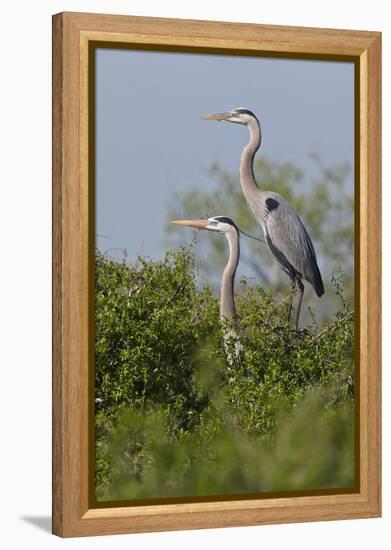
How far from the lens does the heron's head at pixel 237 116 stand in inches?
347

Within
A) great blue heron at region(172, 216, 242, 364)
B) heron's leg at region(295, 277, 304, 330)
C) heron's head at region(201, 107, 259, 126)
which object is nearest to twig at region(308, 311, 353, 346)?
heron's leg at region(295, 277, 304, 330)

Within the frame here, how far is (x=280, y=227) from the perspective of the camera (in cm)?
907

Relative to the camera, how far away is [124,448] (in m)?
8.57

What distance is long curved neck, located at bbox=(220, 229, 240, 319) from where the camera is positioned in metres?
8.84

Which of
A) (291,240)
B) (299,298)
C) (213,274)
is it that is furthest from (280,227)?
(213,274)

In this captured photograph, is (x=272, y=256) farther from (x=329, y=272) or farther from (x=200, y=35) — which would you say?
(x=200, y=35)

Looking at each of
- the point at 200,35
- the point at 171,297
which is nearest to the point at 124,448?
the point at 171,297

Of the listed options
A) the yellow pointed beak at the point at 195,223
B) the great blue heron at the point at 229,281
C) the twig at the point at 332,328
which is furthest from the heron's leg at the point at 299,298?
the yellow pointed beak at the point at 195,223

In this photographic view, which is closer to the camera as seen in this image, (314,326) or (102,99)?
(102,99)

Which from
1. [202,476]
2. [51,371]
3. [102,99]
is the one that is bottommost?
[202,476]

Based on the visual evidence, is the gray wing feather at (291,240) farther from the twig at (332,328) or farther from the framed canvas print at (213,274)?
the twig at (332,328)

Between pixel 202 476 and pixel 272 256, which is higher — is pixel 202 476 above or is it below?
below

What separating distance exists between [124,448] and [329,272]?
1.58m

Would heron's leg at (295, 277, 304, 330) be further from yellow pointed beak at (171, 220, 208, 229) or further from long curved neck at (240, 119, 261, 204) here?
yellow pointed beak at (171, 220, 208, 229)
